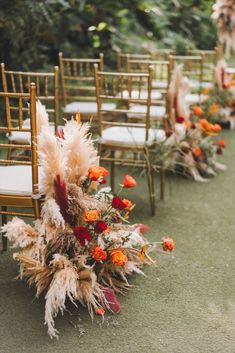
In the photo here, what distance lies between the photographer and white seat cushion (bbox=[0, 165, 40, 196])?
252cm

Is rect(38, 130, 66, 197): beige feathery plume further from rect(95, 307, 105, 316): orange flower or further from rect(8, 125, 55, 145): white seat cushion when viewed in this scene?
rect(8, 125, 55, 145): white seat cushion

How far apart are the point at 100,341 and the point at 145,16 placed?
869 cm

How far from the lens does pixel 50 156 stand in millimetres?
2307

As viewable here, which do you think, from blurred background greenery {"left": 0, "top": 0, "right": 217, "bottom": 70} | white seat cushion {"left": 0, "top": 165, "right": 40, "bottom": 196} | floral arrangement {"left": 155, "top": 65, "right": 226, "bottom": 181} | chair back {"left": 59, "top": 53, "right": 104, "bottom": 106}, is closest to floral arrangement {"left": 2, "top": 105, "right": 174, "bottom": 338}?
white seat cushion {"left": 0, "top": 165, "right": 40, "bottom": 196}

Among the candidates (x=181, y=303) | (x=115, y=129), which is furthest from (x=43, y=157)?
(x=115, y=129)

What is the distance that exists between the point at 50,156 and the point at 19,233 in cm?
42

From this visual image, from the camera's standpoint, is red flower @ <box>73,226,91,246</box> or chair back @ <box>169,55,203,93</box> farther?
chair back @ <box>169,55,203,93</box>

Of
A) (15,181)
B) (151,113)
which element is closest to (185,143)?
(151,113)

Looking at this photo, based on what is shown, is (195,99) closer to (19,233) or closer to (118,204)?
(118,204)

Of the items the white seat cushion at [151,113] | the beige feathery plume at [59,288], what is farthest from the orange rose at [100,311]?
the white seat cushion at [151,113]

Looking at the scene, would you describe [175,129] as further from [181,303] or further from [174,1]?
[174,1]

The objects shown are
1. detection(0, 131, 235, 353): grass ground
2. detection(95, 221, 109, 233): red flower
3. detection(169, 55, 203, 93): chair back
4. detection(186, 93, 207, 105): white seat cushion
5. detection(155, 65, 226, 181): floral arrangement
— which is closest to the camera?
detection(0, 131, 235, 353): grass ground

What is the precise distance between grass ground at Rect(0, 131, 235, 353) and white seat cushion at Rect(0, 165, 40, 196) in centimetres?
47

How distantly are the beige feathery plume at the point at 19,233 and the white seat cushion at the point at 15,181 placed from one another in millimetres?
142
